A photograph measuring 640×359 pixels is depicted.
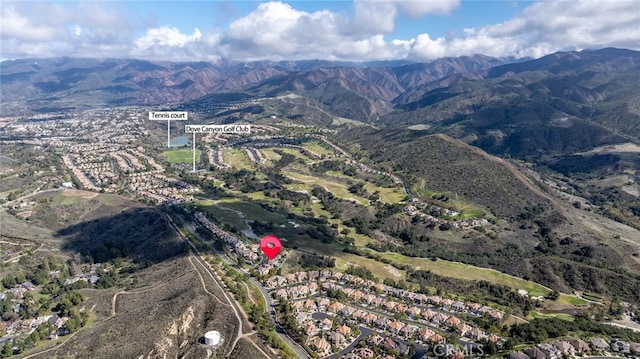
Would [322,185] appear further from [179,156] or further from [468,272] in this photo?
[179,156]

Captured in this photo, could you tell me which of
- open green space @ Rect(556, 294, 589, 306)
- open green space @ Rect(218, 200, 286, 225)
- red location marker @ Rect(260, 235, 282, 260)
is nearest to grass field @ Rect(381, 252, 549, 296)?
open green space @ Rect(556, 294, 589, 306)

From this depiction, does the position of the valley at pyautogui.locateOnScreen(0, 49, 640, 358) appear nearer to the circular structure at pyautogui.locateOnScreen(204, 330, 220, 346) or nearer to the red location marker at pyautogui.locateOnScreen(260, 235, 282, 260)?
the circular structure at pyautogui.locateOnScreen(204, 330, 220, 346)

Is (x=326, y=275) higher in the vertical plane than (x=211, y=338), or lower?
lower

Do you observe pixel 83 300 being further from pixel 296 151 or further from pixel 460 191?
pixel 296 151

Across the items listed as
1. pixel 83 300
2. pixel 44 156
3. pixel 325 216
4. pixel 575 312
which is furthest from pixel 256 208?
pixel 44 156

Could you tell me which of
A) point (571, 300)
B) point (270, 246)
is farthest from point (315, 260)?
point (571, 300)

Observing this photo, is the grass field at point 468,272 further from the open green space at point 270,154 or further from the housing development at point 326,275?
the open green space at point 270,154

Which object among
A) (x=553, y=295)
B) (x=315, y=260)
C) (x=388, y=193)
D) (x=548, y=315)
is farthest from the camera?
(x=388, y=193)
